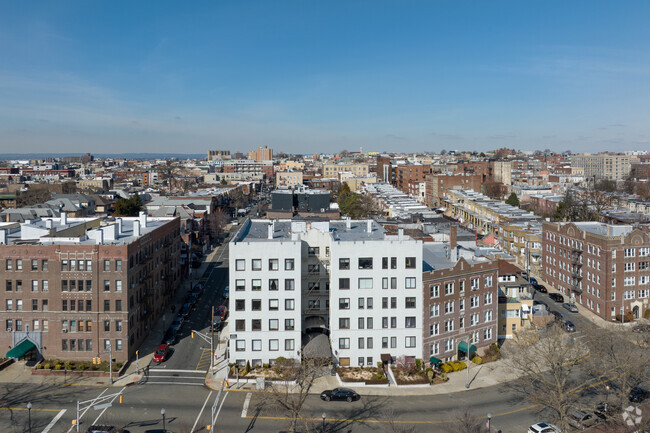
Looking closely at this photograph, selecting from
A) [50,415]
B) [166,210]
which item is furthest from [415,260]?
[166,210]

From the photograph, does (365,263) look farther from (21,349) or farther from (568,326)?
(21,349)

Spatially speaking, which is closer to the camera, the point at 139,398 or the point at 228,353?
the point at 139,398

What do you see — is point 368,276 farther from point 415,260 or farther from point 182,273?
point 182,273

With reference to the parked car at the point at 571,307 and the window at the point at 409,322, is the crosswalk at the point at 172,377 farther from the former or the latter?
the parked car at the point at 571,307

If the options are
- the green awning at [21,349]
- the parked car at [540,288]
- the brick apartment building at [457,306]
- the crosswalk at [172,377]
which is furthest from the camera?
the parked car at [540,288]

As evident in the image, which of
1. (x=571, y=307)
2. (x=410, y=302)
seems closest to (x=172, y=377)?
(x=410, y=302)

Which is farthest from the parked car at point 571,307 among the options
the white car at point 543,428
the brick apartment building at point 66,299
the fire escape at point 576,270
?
the brick apartment building at point 66,299

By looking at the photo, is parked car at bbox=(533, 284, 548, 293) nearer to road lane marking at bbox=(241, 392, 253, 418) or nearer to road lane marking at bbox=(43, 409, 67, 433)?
road lane marking at bbox=(241, 392, 253, 418)
